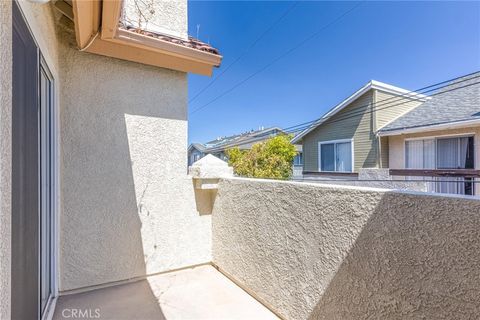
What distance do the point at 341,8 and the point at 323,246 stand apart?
40.4ft

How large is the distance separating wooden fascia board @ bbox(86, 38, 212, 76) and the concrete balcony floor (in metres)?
3.71

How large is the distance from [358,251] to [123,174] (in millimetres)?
3653

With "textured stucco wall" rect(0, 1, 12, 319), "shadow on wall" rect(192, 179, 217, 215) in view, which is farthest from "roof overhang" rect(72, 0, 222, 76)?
"shadow on wall" rect(192, 179, 217, 215)

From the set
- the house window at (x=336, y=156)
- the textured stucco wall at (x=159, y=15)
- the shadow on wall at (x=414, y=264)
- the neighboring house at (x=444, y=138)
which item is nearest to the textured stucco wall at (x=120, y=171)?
the textured stucco wall at (x=159, y=15)

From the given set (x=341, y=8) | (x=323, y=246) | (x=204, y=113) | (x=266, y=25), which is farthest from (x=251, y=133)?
(x=323, y=246)

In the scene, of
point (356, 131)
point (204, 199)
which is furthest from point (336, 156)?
point (204, 199)

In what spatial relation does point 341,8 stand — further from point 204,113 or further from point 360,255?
point 204,113

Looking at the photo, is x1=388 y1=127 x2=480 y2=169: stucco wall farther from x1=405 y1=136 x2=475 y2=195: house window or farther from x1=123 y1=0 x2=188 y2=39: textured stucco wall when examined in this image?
x1=123 y1=0 x2=188 y2=39: textured stucco wall

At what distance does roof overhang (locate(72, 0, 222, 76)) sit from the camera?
253 cm

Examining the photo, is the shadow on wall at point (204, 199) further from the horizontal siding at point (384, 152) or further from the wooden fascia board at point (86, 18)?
the horizontal siding at point (384, 152)

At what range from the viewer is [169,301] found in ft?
12.1

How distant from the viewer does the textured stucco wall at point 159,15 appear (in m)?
4.42

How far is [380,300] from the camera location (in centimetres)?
211

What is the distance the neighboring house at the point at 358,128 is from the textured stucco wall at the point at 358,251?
9963 millimetres
